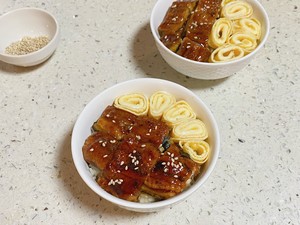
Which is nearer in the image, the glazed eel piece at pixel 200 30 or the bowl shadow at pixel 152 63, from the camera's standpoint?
the glazed eel piece at pixel 200 30

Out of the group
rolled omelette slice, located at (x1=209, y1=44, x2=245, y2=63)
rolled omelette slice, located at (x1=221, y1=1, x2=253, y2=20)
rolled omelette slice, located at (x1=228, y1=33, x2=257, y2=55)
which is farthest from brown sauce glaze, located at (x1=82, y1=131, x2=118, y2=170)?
rolled omelette slice, located at (x1=221, y1=1, x2=253, y2=20)

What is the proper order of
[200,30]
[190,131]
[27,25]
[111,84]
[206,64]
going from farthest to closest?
[27,25], [111,84], [200,30], [206,64], [190,131]

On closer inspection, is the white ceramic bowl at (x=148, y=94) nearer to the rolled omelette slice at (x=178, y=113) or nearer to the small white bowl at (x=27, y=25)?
the rolled omelette slice at (x=178, y=113)

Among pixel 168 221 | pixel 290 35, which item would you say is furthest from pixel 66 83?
pixel 290 35

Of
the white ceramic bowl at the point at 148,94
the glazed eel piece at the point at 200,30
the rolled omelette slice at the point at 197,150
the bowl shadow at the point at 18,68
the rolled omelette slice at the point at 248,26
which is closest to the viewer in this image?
the white ceramic bowl at the point at 148,94

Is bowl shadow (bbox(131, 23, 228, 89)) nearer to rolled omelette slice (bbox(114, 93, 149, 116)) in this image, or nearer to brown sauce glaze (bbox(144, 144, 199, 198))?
rolled omelette slice (bbox(114, 93, 149, 116))

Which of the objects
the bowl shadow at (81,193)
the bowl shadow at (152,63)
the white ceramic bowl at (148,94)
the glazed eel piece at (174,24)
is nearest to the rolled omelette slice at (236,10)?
the glazed eel piece at (174,24)

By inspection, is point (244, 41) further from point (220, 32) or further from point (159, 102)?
point (159, 102)

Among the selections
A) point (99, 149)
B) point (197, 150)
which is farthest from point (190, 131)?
point (99, 149)
